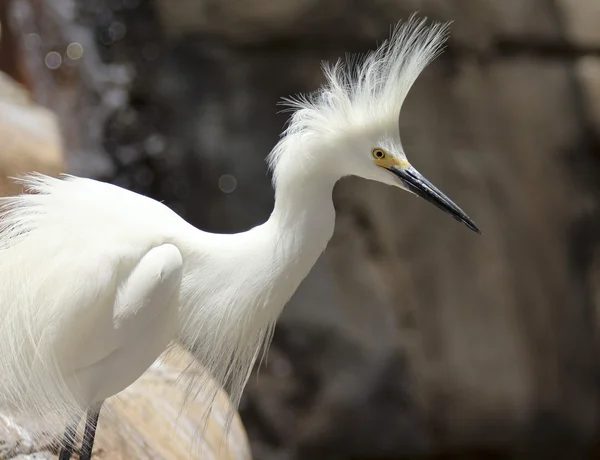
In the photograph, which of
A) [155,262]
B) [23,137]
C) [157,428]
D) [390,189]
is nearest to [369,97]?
[155,262]

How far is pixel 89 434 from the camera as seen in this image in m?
1.70

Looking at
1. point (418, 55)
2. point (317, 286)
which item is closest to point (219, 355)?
point (418, 55)

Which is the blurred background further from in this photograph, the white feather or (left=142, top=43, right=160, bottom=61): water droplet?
the white feather

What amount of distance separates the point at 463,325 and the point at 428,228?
19.6 inches

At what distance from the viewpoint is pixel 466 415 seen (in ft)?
12.4

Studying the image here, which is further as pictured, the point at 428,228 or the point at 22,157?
the point at 428,228

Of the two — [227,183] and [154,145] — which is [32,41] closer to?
[154,145]

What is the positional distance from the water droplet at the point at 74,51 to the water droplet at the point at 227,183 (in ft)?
2.98

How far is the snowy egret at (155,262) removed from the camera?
1.58 metres

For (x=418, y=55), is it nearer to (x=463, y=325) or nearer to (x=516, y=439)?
(x=463, y=325)

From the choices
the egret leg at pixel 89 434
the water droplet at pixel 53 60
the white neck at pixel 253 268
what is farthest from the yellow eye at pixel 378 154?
the water droplet at pixel 53 60

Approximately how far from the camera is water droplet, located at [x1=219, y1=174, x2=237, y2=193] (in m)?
3.69

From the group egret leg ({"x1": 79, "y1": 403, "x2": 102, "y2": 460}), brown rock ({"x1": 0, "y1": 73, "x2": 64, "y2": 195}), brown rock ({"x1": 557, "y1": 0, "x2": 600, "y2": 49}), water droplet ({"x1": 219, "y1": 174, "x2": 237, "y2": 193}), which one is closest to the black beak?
egret leg ({"x1": 79, "y1": 403, "x2": 102, "y2": 460})

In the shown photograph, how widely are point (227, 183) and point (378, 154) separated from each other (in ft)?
7.05
